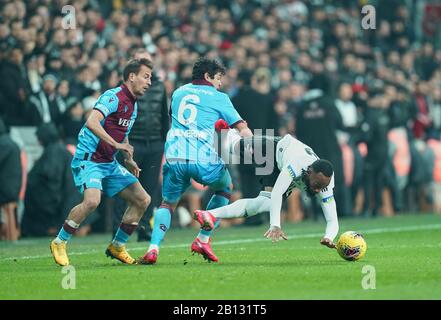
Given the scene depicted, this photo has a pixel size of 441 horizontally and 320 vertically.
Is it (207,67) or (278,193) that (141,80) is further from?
(278,193)

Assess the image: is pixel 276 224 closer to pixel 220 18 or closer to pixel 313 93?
pixel 313 93

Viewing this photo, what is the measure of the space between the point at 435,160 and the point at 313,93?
182 inches

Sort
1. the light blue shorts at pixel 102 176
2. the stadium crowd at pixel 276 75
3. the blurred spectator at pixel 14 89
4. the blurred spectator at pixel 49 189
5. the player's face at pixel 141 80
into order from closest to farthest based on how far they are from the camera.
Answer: the light blue shorts at pixel 102 176 < the player's face at pixel 141 80 < the blurred spectator at pixel 49 189 < the blurred spectator at pixel 14 89 < the stadium crowd at pixel 276 75

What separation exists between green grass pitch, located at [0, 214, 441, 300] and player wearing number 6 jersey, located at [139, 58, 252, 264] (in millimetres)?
691

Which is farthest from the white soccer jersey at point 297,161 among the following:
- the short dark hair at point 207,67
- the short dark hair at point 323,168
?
the short dark hair at point 207,67

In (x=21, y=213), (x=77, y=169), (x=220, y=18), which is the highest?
(x=220, y=18)

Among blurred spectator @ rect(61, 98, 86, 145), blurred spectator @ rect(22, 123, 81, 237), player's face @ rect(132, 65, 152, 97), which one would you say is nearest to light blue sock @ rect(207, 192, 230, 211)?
player's face @ rect(132, 65, 152, 97)

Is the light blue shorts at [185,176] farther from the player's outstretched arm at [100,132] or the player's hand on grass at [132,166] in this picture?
the player's outstretched arm at [100,132]

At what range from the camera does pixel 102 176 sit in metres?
12.2

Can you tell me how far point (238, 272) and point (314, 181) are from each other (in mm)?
1449

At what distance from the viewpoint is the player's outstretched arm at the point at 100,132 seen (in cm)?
1158

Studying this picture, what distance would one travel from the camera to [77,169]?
12281 mm

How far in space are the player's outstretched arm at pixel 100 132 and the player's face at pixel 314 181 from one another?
1.88 meters

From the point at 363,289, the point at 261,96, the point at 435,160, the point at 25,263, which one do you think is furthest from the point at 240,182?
the point at 363,289
